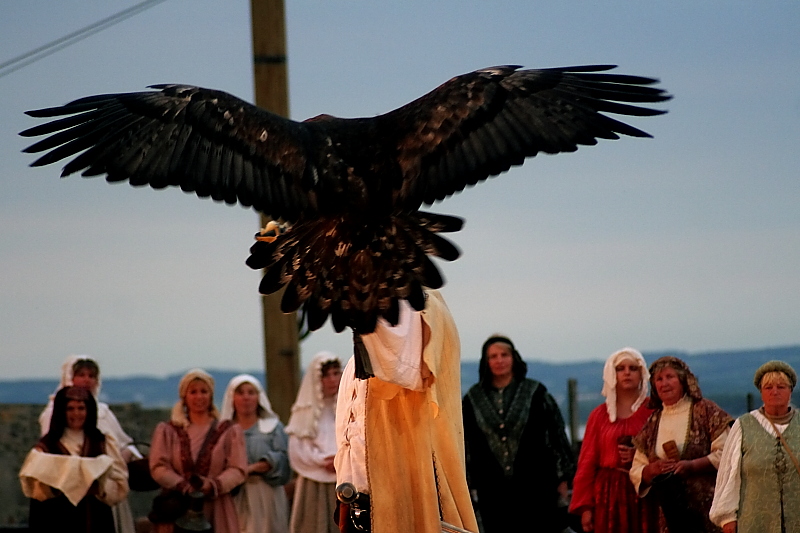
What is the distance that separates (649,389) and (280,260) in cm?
335

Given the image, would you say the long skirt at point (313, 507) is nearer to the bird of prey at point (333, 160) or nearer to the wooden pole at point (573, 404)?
the wooden pole at point (573, 404)

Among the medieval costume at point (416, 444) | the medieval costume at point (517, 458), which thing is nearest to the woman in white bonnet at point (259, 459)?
the medieval costume at point (517, 458)

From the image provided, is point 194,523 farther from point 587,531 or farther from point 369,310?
point 369,310

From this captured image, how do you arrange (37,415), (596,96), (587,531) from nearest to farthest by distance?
(596,96), (587,531), (37,415)

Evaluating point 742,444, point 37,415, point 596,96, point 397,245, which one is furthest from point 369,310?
point 37,415

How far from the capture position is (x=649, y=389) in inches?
296

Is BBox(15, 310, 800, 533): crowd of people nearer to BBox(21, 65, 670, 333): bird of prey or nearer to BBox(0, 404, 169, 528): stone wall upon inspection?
BBox(21, 65, 670, 333): bird of prey

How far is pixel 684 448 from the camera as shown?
684cm

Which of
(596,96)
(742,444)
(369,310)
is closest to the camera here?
(369,310)

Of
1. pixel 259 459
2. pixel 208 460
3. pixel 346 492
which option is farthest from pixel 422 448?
pixel 259 459

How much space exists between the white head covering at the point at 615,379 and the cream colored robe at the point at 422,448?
2.25 meters

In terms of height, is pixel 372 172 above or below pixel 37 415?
above

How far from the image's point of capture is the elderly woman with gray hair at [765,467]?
6250 millimetres

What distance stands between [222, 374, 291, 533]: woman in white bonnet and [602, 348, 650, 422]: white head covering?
7.04 ft
